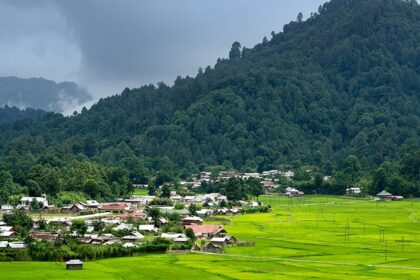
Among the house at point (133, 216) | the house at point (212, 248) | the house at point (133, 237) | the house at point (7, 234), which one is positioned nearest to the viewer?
the house at point (212, 248)

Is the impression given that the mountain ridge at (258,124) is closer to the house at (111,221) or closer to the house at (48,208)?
the house at (48,208)

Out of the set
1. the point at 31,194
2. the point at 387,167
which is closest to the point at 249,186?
the point at 387,167

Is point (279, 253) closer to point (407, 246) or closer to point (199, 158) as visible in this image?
point (407, 246)

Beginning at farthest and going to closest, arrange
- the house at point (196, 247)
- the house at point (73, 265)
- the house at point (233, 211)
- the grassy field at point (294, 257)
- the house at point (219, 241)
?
the house at point (233, 211) < the house at point (219, 241) < the house at point (196, 247) < the house at point (73, 265) < the grassy field at point (294, 257)

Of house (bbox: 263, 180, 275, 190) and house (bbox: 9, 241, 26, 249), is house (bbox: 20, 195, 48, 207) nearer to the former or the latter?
house (bbox: 9, 241, 26, 249)

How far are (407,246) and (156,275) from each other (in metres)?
22.5

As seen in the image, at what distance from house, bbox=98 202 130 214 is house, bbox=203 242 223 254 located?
31052 millimetres

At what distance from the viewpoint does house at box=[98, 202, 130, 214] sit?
→ 9075 cm

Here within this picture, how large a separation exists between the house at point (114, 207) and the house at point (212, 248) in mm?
31052

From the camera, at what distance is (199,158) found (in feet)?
544

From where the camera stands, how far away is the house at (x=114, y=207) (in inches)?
3573

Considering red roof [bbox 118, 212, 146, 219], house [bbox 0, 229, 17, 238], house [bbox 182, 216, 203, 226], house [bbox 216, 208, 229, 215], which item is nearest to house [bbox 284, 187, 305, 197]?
house [bbox 216, 208, 229, 215]

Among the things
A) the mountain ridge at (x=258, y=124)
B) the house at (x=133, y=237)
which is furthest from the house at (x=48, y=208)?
the mountain ridge at (x=258, y=124)

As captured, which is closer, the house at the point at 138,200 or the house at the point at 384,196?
the house at the point at 138,200
